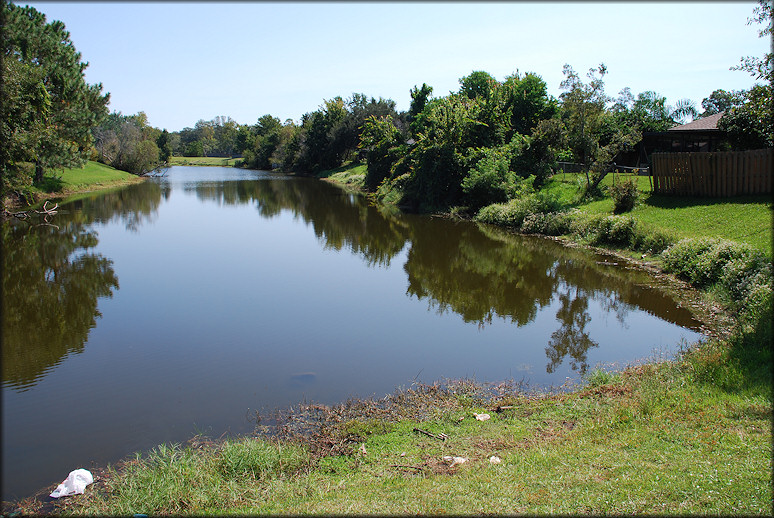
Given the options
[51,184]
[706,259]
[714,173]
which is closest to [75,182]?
[51,184]

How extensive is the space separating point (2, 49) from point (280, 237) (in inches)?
859

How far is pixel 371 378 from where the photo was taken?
969 centimetres

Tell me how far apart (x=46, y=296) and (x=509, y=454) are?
1453 cm

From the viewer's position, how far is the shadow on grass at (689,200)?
1875 centimetres

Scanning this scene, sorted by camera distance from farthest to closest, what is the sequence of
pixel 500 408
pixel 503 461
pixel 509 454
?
pixel 500 408
pixel 509 454
pixel 503 461

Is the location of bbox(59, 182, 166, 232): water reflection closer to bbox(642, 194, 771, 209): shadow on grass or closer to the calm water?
the calm water

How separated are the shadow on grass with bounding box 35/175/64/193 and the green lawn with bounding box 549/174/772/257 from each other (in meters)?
41.8

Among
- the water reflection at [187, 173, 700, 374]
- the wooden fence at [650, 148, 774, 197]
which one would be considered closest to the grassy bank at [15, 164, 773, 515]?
the water reflection at [187, 173, 700, 374]

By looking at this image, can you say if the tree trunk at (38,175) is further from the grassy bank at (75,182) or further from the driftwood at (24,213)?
the driftwood at (24,213)

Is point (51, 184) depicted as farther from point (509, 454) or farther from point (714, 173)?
point (509, 454)

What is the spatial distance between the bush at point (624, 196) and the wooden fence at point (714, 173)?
165cm

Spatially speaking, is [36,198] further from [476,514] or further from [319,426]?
[476,514]

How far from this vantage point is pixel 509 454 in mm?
6359

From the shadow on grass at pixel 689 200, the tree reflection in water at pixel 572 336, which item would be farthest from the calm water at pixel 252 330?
the shadow on grass at pixel 689 200
